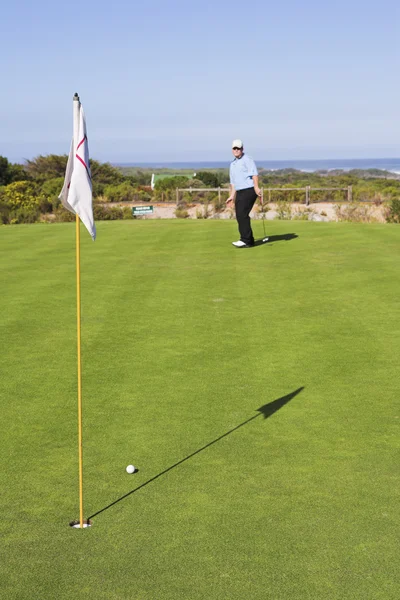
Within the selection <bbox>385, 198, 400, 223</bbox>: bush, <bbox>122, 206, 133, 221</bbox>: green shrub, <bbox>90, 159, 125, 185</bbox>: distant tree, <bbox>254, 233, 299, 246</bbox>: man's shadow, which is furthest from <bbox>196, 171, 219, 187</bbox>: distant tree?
<bbox>254, 233, 299, 246</bbox>: man's shadow

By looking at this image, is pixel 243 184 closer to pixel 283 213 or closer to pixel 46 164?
A: pixel 283 213

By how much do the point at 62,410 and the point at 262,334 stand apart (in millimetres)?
3106

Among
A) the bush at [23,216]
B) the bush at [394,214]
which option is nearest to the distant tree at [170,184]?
the bush at [23,216]

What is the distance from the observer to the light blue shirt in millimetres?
14977

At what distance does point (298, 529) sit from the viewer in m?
4.67

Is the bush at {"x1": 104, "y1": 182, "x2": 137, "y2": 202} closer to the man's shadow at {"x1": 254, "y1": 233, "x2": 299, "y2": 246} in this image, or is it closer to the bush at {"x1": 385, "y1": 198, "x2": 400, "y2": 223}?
the bush at {"x1": 385, "y1": 198, "x2": 400, "y2": 223}

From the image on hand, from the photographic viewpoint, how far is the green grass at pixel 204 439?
4281 millimetres

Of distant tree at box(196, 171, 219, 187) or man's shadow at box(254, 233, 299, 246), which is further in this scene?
distant tree at box(196, 171, 219, 187)

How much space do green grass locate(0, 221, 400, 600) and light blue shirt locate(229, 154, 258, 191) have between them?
3.17m

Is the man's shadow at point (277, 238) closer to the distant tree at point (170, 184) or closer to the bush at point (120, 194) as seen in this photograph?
the bush at point (120, 194)

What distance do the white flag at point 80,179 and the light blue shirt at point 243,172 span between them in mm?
10136

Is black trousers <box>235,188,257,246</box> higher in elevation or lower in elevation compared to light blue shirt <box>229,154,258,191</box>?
lower

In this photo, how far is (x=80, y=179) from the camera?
5027mm

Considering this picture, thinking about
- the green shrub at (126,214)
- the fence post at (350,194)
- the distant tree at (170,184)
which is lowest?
the green shrub at (126,214)
